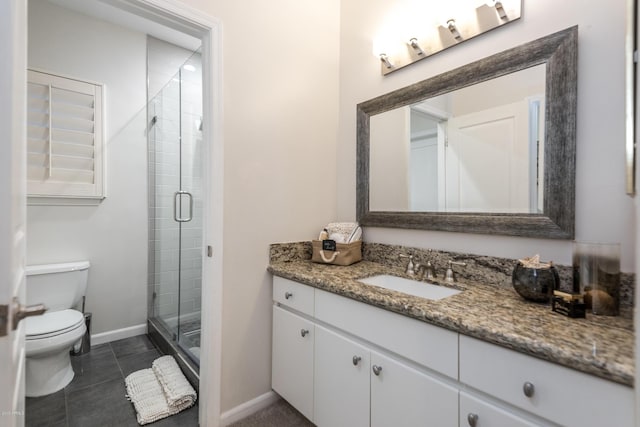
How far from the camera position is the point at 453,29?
1436 mm

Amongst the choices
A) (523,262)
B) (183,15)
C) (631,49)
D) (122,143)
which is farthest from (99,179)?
(631,49)

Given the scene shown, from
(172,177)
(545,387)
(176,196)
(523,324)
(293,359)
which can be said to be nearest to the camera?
(545,387)

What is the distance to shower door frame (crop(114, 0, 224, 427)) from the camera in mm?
1511

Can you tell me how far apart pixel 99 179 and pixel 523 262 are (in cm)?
292

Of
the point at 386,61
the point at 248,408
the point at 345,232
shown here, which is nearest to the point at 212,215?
the point at 345,232

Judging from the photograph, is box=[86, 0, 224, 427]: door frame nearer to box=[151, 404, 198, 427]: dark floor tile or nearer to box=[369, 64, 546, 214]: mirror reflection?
box=[151, 404, 198, 427]: dark floor tile

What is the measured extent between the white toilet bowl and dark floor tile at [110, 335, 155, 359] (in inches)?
16.3

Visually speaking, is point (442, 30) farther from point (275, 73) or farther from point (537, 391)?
point (537, 391)

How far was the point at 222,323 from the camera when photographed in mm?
1576

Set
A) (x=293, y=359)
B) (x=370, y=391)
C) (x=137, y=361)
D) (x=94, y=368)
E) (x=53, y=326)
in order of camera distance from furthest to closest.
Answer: (x=137, y=361) → (x=94, y=368) → (x=53, y=326) → (x=293, y=359) → (x=370, y=391)

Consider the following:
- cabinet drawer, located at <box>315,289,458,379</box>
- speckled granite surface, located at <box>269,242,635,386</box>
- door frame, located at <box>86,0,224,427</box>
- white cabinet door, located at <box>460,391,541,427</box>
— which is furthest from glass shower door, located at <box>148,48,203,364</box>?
white cabinet door, located at <box>460,391,541,427</box>

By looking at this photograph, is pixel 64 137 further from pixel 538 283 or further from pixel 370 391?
pixel 538 283

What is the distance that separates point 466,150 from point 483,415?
1.09 metres

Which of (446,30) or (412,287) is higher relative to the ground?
(446,30)
